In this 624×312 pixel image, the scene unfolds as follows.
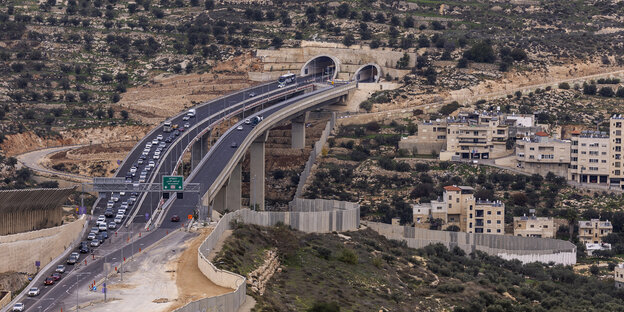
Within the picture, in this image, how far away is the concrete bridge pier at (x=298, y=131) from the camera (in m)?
152

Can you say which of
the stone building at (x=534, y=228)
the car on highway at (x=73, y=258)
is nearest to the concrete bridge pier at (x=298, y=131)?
the stone building at (x=534, y=228)

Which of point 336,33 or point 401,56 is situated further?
point 336,33

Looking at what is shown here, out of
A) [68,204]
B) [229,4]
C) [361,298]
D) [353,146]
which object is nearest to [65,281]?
[361,298]

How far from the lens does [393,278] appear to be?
10531 cm

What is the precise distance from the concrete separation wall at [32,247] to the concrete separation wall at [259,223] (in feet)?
30.2

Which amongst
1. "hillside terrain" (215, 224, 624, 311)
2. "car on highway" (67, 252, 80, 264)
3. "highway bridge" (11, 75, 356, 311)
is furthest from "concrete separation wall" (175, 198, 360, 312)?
"car on highway" (67, 252, 80, 264)

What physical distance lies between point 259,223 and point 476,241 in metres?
25.7

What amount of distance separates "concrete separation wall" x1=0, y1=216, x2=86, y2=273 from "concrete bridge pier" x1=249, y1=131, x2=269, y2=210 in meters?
41.9

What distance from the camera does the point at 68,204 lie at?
12206 centimetres

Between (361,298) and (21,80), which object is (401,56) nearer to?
(21,80)

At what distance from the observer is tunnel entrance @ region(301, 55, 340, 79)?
174875mm

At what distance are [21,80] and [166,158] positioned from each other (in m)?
44.3

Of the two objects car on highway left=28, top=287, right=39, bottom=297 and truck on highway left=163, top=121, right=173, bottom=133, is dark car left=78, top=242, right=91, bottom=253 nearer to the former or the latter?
car on highway left=28, top=287, right=39, bottom=297

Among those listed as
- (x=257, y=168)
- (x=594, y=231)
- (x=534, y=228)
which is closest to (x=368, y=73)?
(x=257, y=168)
